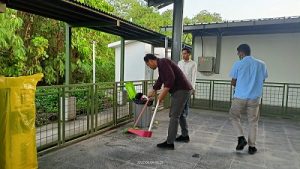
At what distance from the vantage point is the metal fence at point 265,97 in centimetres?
Answer: 711

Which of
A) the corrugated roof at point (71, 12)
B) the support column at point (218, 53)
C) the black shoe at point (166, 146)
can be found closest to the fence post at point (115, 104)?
the corrugated roof at point (71, 12)

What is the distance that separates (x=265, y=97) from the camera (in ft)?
24.9

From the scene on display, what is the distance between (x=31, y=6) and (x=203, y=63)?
5601 millimetres

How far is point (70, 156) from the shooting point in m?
3.53

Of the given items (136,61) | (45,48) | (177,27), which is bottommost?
(136,61)

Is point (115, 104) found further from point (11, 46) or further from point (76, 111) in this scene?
point (11, 46)

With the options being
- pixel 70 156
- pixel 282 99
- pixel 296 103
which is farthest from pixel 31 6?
pixel 296 103

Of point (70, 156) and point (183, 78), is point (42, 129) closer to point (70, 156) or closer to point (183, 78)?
point (70, 156)

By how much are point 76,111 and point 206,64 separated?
500 centimetres

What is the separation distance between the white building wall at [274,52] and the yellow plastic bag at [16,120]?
6.67 metres

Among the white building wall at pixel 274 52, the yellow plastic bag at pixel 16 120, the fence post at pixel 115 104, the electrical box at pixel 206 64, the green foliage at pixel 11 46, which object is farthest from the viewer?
the electrical box at pixel 206 64

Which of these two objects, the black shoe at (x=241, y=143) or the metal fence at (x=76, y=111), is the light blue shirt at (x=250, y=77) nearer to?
the black shoe at (x=241, y=143)

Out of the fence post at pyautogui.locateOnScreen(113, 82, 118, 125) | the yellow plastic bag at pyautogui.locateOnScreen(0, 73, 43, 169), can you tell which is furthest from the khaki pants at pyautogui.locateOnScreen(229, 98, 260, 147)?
the yellow plastic bag at pyautogui.locateOnScreen(0, 73, 43, 169)

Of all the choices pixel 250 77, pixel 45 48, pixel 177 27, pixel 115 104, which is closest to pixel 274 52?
pixel 177 27
